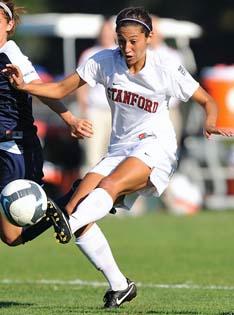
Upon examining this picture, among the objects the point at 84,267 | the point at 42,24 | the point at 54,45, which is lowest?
the point at 54,45

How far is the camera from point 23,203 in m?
8.37

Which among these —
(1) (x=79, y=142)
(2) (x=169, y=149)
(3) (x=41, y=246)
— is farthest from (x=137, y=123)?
(1) (x=79, y=142)

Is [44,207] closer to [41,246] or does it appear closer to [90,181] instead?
[90,181]

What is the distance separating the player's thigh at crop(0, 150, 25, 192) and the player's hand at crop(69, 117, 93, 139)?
535 millimetres

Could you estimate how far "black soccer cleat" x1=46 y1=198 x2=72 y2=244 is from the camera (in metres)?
8.27

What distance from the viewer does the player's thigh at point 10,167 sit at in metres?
9.22

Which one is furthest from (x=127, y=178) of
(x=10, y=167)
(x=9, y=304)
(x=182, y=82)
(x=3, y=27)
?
(x=3, y=27)

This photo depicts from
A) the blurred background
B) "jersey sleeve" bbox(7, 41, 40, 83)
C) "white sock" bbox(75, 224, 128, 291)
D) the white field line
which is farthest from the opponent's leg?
the blurred background

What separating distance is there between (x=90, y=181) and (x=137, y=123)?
21.9 inches

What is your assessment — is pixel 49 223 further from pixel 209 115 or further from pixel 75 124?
pixel 209 115

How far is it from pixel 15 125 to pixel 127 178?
3.18 ft

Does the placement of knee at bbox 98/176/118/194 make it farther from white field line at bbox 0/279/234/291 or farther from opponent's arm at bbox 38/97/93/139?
white field line at bbox 0/279/234/291

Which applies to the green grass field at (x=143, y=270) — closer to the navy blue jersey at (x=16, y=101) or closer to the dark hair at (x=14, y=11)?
the navy blue jersey at (x=16, y=101)

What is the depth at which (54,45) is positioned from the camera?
3366cm
